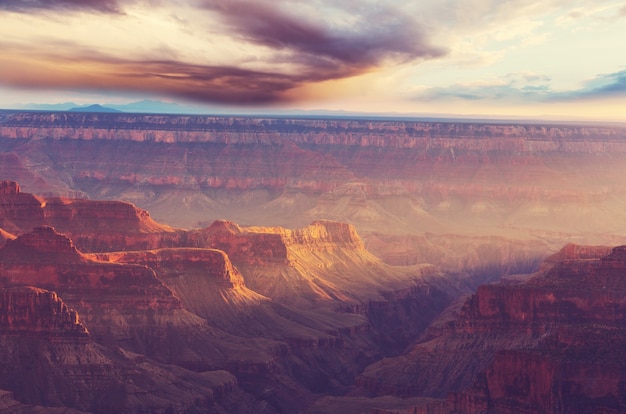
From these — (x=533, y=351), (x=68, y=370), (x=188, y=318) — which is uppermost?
(x=533, y=351)

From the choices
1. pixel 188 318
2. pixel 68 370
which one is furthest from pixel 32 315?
pixel 188 318

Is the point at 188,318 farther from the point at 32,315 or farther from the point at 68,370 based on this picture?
the point at 68,370

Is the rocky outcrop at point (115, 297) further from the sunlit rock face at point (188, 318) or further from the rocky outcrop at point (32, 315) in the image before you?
the rocky outcrop at point (32, 315)

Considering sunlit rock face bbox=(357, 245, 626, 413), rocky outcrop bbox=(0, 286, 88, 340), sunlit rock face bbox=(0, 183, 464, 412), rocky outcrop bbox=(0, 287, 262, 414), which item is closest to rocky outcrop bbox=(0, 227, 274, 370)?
sunlit rock face bbox=(0, 183, 464, 412)

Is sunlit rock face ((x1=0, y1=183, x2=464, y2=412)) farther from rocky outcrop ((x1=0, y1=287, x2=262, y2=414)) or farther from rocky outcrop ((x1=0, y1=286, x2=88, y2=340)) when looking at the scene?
rocky outcrop ((x1=0, y1=286, x2=88, y2=340))

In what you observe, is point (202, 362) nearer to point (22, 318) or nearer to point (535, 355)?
point (22, 318)

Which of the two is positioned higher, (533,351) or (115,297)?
(533,351)

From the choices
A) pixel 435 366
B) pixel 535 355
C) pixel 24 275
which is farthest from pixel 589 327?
pixel 24 275

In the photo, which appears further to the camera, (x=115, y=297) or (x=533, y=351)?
(x=115, y=297)

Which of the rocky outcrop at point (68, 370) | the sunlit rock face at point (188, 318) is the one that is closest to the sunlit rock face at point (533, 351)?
the sunlit rock face at point (188, 318)
